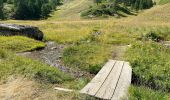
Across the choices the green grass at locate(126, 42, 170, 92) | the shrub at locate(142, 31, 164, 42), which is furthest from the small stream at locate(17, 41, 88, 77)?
the shrub at locate(142, 31, 164, 42)

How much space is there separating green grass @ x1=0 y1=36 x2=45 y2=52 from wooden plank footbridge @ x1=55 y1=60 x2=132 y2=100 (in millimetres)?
7781

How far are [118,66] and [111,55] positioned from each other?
562 centimetres

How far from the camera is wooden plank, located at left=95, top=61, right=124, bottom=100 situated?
37.7ft

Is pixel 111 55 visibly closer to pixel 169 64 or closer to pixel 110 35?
pixel 169 64

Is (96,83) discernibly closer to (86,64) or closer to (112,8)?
(86,64)

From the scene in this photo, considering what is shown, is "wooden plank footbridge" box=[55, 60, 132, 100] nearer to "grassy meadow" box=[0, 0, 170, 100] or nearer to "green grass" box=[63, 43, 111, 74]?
"grassy meadow" box=[0, 0, 170, 100]

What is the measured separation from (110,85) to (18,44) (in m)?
11.2

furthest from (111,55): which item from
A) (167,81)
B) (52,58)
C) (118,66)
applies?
(167,81)

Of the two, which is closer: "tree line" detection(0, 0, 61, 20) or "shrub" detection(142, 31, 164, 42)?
"shrub" detection(142, 31, 164, 42)

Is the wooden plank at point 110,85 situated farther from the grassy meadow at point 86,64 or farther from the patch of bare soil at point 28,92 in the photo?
the patch of bare soil at point 28,92

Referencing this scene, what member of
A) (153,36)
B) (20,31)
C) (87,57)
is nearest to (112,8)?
(153,36)

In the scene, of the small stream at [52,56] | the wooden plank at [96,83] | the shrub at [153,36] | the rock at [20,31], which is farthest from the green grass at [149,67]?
the shrub at [153,36]

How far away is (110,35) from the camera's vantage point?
106 feet

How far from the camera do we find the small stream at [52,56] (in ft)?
57.9
